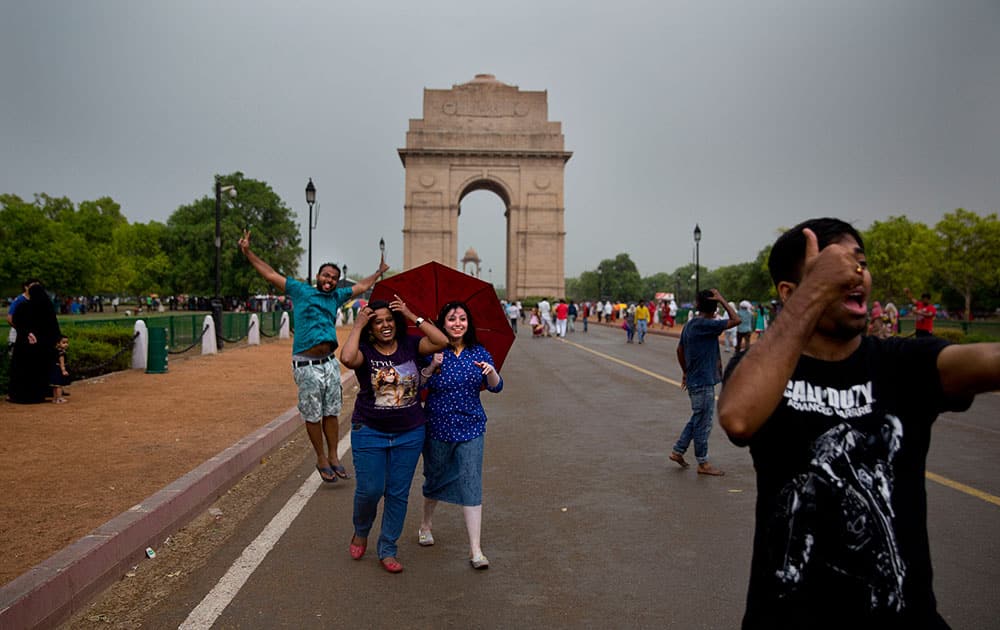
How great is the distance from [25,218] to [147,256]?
900 inches

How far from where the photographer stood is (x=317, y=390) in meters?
6.96

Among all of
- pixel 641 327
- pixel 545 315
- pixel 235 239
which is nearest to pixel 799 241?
pixel 641 327

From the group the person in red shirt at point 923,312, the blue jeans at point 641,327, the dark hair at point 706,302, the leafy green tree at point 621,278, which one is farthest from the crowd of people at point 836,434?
the leafy green tree at point 621,278

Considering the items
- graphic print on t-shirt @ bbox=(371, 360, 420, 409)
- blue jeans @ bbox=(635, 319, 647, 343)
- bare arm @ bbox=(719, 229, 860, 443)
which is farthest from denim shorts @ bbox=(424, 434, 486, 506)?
blue jeans @ bbox=(635, 319, 647, 343)

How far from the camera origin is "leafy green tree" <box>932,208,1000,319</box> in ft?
172

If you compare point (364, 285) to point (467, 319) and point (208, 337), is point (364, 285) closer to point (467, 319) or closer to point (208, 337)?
point (467, 319)

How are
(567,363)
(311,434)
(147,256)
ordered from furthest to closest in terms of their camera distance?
(147,256)
(567,363)
(311,434)

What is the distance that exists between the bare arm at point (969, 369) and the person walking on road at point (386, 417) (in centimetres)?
323

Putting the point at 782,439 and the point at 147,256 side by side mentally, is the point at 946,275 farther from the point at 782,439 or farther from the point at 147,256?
the point at 147,256

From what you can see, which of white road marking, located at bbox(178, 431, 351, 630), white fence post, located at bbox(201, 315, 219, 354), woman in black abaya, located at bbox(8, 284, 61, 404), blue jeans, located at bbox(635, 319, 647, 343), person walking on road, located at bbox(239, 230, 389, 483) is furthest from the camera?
blue jeans, located at bbox(635, 319, 647, 343)

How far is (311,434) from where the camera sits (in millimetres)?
6996

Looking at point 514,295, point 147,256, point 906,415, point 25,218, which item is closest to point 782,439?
point 906,415

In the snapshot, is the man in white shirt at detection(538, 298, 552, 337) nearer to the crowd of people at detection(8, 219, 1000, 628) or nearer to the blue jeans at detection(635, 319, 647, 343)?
the blue jeans at detection(635, 319, 647, 343)

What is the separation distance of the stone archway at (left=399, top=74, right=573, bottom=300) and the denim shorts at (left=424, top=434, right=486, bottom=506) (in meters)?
55.8
